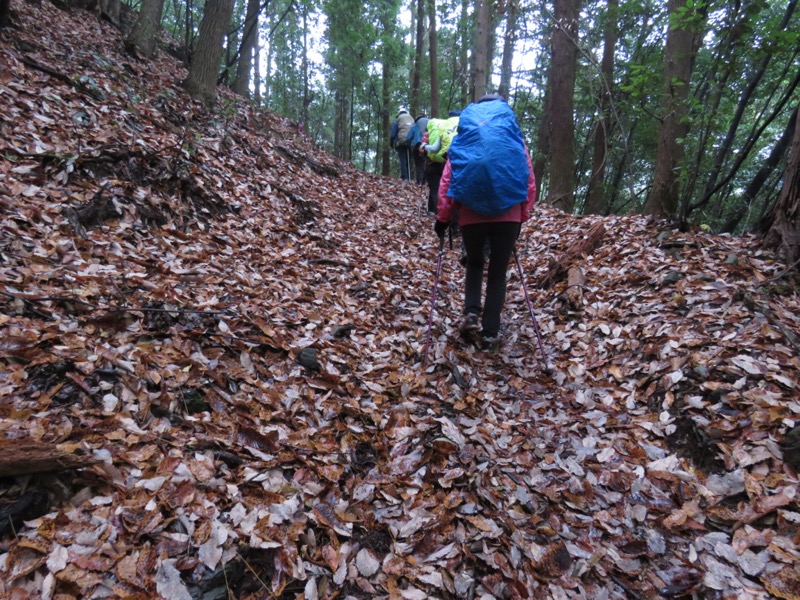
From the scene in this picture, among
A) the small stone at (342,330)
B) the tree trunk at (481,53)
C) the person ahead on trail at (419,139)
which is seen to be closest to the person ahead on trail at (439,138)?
the person ahead on trail at (419,139)

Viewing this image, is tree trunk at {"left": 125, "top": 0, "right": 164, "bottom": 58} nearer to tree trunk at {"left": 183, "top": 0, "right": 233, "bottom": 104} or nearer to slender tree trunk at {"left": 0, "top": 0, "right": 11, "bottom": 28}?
tree trunk at {"left": 183, "top": 0, "right": 233, "bottom": 104}

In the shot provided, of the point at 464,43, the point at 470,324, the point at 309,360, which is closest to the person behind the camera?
the point at 309,360

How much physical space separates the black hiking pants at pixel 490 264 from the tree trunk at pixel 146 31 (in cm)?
917

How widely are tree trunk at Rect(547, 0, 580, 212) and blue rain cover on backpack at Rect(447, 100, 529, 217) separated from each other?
5593mm

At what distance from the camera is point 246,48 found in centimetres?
1242

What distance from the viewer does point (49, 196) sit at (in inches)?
156

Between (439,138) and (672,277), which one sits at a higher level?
(439,138)

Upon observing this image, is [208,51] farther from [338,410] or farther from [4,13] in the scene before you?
[338,410]

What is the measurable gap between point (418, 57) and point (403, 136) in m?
7.08

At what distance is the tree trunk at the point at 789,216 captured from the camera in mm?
3979

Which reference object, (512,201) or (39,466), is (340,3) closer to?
(512,201)

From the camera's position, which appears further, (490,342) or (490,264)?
(490,342)

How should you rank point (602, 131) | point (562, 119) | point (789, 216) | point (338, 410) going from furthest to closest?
1. point (602, 131)
2. point (562, 119)
3. point (789, 216)
4. point (338, 410)

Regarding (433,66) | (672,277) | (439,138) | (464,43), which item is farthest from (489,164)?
(464,43)
